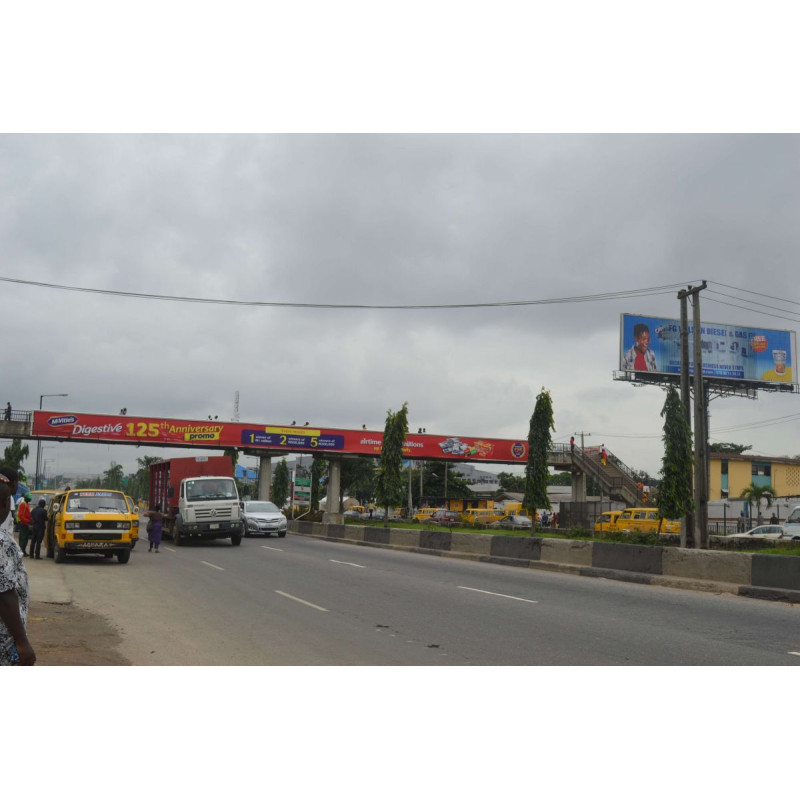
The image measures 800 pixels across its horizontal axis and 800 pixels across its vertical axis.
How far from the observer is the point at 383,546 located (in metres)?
30.8

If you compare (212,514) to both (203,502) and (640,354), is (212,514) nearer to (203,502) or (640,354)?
(203,502)

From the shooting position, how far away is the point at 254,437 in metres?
51.5

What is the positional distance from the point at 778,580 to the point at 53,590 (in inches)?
513

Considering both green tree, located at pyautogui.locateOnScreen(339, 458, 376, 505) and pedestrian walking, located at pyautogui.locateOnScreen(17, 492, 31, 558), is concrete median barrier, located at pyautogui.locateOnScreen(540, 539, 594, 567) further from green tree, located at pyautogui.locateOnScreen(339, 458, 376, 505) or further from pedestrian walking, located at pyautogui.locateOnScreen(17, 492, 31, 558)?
green tree, located at pyautogui.locateOnScreen(339, 458, 376, 505)

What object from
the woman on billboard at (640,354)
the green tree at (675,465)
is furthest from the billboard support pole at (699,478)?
the woman on billboard at (640,354)

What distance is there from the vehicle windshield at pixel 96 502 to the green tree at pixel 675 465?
681 inches

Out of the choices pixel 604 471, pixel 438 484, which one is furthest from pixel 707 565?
pixel 438 484

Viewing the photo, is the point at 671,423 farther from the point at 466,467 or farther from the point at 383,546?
the point at 466,467

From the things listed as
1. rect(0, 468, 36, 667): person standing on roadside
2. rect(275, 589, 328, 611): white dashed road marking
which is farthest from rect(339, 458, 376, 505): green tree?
rect(0, 468, 36, 667): person standing on roadside

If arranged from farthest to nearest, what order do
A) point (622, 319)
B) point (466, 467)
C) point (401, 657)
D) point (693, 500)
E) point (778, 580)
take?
point (466, 467) < point (622, 319) < point (693, 500) < point (778, 580) < point (401, 657)

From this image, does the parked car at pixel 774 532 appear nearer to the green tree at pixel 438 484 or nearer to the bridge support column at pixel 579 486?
the bridge support column at pixel 579 486

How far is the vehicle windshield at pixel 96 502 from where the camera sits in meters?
20.2

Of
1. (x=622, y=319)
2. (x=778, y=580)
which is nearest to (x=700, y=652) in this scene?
(x=778, y=580)

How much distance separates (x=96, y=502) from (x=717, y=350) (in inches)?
1806
